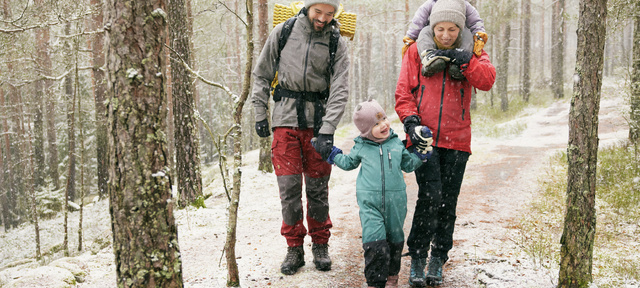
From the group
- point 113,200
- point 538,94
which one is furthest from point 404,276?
point 538,94

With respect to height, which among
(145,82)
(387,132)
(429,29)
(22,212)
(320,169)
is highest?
(429,29)

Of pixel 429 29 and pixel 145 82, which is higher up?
pixel 429 29

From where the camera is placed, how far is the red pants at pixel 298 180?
139 inches

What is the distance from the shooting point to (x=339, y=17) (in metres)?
3.68

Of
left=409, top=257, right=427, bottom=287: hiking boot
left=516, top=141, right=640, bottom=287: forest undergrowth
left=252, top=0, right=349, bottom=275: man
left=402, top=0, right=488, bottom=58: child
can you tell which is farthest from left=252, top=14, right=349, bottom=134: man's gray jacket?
left=516, top=141, right=640, bottom=287: forest undergrowth

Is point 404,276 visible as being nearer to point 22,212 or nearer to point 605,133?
point 605,133

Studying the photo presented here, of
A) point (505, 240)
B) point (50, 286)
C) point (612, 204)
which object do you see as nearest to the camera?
point (50, 286)

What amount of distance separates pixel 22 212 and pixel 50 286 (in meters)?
21.2

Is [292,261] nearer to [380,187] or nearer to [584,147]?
[380,187]

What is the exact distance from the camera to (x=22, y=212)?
66.3 ft

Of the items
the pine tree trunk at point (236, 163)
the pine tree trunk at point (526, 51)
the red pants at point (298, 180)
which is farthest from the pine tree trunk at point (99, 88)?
the pine tree trunk at point (526, 51)

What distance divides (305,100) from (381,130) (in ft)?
2.70

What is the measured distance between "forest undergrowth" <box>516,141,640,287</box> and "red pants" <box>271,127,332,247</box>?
2074mm

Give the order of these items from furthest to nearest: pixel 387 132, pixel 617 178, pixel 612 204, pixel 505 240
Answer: pixel 617 178 < pixel 612 204 < pixel 505 240 < pixel 387 132
